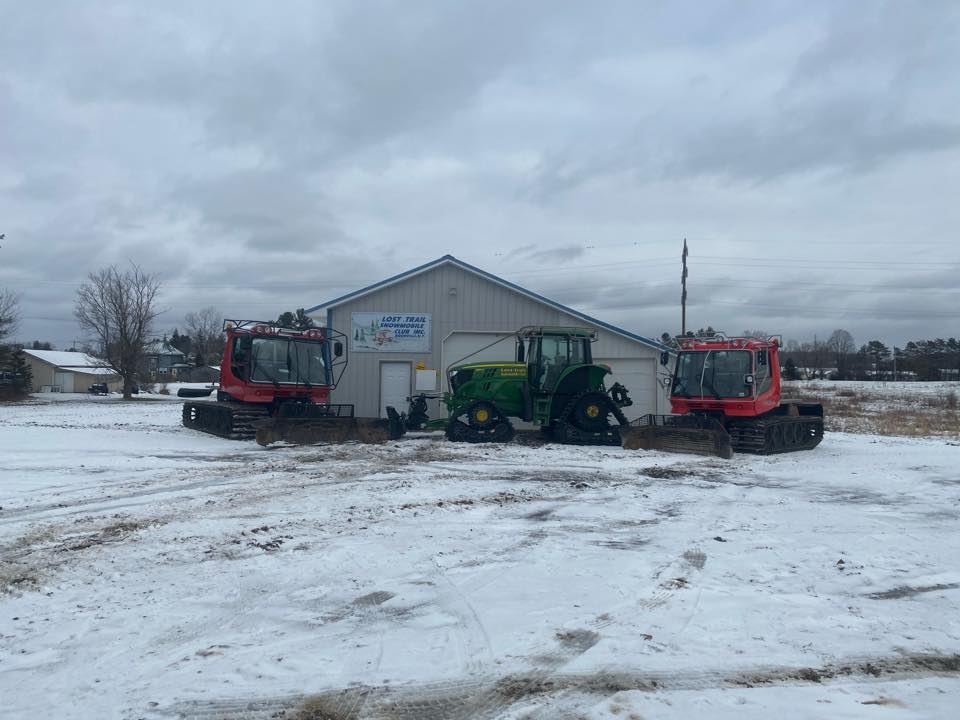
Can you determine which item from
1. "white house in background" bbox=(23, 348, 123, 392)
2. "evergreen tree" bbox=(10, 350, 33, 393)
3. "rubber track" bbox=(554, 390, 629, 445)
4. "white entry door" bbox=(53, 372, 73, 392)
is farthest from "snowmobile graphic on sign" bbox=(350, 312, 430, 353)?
Answer: "white entry door" bbox=(53, 372, 73, 392)

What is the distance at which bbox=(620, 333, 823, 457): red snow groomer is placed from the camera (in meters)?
15.8

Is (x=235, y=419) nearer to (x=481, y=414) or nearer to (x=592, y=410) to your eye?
(x=481, y=414)

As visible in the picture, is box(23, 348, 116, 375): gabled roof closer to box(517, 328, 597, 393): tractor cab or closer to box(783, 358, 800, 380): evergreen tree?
box(783, 358, 800, 380): evergreen tree

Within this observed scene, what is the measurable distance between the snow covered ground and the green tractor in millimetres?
6186

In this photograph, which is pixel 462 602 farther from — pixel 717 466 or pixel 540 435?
pixel 540 435

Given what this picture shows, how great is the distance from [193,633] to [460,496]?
5.24 metres

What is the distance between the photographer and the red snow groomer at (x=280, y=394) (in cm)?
1608

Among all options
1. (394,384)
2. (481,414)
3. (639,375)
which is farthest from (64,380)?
(481,414)

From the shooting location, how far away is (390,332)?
23.0 metres

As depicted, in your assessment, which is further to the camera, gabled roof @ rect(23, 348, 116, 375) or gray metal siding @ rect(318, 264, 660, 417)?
gabled roof @ rect(23, 348, 116, 375)

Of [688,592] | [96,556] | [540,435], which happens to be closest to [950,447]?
[540,435]

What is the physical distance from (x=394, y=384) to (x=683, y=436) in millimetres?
9999

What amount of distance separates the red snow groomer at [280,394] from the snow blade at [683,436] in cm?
519

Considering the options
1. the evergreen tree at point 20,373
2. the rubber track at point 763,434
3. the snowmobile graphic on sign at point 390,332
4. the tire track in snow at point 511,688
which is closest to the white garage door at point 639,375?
the snowmobile graphic on sign at point 390,332
